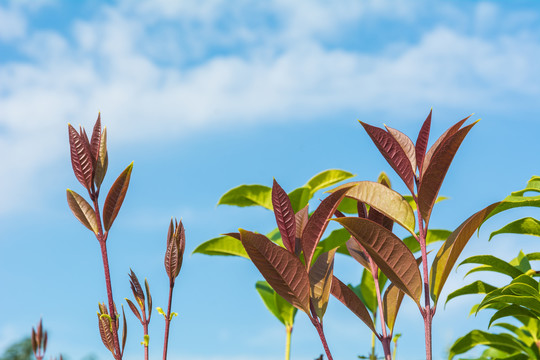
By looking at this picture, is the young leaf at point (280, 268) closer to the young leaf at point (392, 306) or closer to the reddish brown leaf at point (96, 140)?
the young leaf at point (392, 306)

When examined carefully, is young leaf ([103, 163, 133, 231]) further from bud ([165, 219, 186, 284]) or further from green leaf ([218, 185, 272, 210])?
Result: green leaf ([218, 185, 272, 210])

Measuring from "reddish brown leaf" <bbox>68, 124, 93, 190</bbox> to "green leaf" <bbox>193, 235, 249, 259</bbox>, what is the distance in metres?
1.52

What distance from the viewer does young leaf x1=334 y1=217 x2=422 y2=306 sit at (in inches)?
53.4

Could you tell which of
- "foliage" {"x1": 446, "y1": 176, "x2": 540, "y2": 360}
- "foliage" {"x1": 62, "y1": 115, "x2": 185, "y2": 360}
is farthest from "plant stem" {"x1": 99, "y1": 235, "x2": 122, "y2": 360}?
"foliage" {"x1": 446, "y1": 176, "x2": 540, "y2": 360}

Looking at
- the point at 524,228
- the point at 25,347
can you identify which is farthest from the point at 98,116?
the point at 25,347

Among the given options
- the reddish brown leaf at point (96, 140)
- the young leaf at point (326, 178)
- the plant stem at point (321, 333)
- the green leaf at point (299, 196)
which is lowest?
the plant stem at point (321, 333)

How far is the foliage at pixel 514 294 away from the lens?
1729 millimetres

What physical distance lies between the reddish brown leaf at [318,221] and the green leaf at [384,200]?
13 cm

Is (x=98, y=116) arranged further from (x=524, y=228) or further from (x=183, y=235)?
(x=524, y=228)

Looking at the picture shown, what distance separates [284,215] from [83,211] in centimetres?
58

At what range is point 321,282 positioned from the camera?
142 centimetres

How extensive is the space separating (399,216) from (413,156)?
195 millimetres

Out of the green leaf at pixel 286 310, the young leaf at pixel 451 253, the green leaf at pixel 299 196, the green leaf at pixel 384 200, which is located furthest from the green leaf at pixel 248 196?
the young leaf at pixel 451 253

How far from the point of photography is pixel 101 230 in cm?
138
